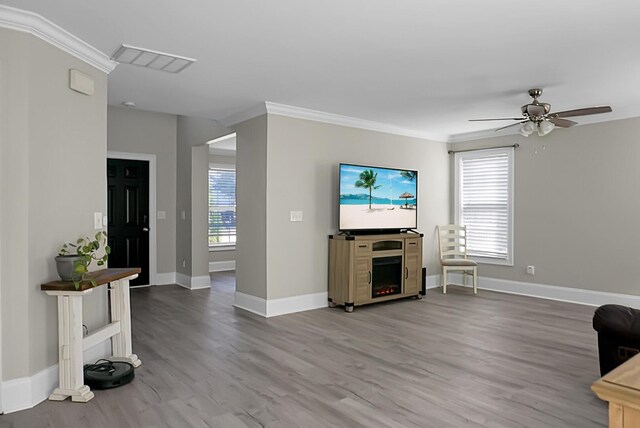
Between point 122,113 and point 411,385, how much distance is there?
5847mm

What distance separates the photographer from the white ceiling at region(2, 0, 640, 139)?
106 inches

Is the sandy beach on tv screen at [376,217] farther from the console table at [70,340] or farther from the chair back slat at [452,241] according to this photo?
the console table at [70,340]

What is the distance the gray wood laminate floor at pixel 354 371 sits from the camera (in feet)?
8.60

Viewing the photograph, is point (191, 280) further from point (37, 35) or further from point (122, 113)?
point (37, 35)

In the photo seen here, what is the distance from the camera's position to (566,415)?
2.62m

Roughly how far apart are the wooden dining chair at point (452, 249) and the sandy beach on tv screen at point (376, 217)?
91cm

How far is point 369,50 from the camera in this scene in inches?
133

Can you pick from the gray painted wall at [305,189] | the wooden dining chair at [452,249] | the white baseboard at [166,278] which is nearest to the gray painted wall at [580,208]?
the wooden dining chair at [452,249]

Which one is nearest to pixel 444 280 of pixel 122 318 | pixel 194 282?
pixel 194 282

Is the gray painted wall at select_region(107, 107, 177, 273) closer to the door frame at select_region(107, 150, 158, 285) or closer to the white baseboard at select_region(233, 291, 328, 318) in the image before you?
the door frame at select_region(107, 150, 158, 285)

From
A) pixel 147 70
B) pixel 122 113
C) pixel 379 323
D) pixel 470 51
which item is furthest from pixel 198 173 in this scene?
pixel 470 51

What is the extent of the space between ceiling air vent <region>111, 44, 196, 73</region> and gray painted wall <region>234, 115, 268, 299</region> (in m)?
1.53

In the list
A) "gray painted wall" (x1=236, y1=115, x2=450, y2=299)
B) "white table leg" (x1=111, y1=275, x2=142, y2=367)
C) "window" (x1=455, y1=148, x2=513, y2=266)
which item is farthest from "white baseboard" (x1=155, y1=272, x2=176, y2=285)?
"window" (x1=455, y1=148, x2=513, y2=266)

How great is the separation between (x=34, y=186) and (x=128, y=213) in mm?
4108
